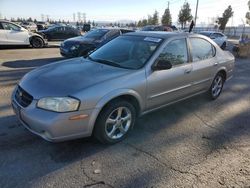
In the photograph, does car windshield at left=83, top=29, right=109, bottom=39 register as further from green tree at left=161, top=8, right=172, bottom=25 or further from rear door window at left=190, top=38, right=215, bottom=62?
green tree at left=161, top=8, right=172, bottom=25

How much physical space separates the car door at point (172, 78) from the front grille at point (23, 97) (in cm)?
172

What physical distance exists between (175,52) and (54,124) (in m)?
2.50

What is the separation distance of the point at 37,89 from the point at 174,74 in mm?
2241

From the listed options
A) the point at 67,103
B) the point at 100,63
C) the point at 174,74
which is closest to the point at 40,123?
the point at 67,103

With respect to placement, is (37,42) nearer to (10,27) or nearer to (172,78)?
(10,27)

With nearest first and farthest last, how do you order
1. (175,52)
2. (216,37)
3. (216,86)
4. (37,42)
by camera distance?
(175,52) → (216,86) → (37,42) → (216,37)

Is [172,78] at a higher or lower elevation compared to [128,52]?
lower

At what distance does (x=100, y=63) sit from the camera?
14.0 ft

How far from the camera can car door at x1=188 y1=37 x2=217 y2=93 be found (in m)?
4.94

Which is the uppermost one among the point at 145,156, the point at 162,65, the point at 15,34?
the point at 162,65

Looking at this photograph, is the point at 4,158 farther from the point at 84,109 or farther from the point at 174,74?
the point at 174,74

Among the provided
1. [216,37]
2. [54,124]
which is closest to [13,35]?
[54,124]

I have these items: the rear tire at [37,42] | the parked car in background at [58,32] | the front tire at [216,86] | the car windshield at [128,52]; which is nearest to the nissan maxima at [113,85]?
A: the car windshield at [128,52]

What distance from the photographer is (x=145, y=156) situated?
3547mm
